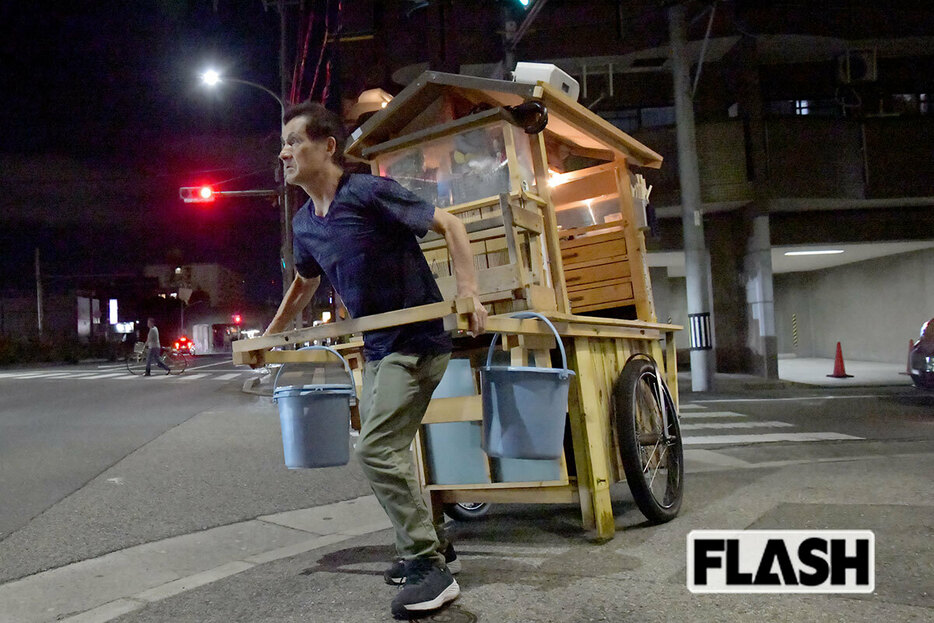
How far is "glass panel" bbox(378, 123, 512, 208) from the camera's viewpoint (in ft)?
14.5

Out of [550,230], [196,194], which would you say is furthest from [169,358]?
[550,230]

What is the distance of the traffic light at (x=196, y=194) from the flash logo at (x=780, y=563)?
16.9 m

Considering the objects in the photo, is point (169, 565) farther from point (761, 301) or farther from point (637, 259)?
point (761, 301)

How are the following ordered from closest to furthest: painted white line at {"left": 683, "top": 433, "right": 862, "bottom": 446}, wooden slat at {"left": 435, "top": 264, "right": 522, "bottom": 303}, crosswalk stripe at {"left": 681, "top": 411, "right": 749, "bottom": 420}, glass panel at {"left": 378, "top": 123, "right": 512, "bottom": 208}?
wooden slat at {"left": 435, "top": 264, "right": 522, "bottom": 303} → glass panel at {"left": 378, "top": 123, "right": 512, "bottom": 208} → painted white line at {"left": 683, "top": 433, "right": 862, "bottom": 446} → crosswalk stripe at {"left": 681, "top": 411, "right": 749, "bottom": 420}

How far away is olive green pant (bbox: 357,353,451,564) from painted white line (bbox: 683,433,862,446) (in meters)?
5.40

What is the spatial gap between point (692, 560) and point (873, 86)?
17.5m

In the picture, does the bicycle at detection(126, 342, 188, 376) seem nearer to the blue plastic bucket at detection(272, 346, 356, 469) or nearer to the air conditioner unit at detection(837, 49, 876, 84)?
the air conditioner unit at detection(837, 49, 876, 84)

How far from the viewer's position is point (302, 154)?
3133mm

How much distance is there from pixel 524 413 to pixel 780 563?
1313 millimetres

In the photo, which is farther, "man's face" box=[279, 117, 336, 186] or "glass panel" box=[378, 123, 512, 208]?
"glass panel" box=[378, 123, 512, 208]

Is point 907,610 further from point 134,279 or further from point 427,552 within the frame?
point 134,279

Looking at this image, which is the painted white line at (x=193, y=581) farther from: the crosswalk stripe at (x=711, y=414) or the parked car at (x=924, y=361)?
the parked car at (x=924, y=361)

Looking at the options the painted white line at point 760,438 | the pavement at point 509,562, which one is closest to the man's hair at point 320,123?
the pavement at point 509,562

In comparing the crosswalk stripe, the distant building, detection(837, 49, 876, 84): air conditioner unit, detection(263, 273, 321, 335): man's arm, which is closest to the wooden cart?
detection(263, 273, 321, 335): man's arm
